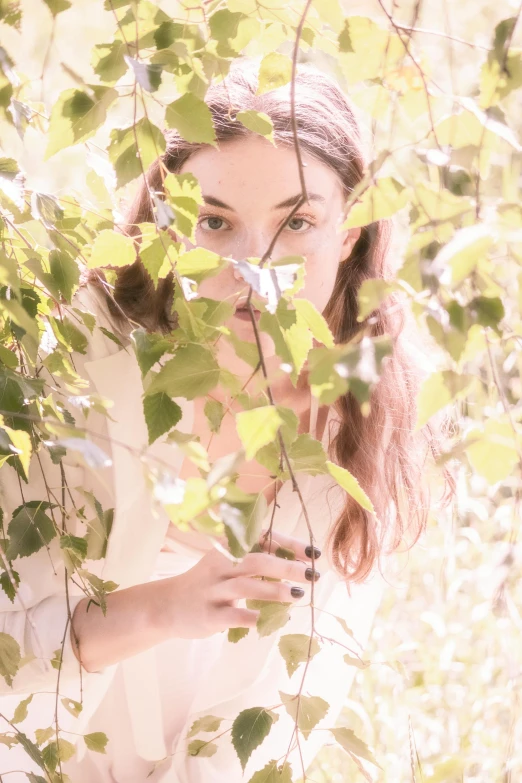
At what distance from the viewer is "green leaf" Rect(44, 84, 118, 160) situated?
718 mm

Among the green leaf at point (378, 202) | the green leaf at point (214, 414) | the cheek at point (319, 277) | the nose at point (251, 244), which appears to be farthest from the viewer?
the cheek at point (319, 277)

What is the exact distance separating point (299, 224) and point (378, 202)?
0.85m

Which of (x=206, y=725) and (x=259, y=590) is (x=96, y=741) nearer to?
(x=206, y=725)

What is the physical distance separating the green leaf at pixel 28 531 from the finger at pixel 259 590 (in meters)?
0.20

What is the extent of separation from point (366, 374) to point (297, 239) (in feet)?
3.06

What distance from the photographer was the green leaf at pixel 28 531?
35.4 inches

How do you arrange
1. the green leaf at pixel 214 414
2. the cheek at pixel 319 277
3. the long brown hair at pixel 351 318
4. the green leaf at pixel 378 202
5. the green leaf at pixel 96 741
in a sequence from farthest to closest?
the long brown hair at pixel 351 318, the cheek at pixel 319 277, the green leaf at pixel 96 741, the green leaf at pixel 214 414, the green leaf at pixel 378 202

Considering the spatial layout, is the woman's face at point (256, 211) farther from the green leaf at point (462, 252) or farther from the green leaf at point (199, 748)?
the green leaf at point (462, 252)

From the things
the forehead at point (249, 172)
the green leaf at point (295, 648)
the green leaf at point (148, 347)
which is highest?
the green leaf at point (148, 347)

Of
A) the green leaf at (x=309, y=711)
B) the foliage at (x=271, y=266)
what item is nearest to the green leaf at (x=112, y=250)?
the foliage at (x=271, y=266)

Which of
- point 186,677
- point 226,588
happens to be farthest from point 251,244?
point 186,677

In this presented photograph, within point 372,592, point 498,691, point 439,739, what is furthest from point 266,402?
point 439,739

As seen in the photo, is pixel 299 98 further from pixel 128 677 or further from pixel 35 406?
pixel 128 677

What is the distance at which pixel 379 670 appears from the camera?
2521 millimetres
